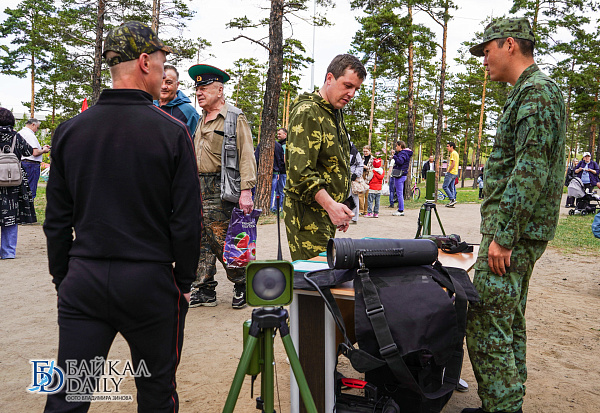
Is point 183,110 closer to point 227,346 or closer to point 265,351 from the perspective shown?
point 227,346

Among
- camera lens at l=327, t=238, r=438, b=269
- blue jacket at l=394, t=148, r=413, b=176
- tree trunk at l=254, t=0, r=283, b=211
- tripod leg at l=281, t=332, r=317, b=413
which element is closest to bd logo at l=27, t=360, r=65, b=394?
tripod leg at l=281, t=332, r=317, b=413

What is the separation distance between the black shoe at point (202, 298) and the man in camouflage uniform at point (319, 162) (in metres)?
2.07

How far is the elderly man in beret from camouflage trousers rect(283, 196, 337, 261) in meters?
1.30

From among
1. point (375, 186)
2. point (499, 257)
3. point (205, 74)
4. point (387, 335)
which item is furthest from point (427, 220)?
point (375, 186)

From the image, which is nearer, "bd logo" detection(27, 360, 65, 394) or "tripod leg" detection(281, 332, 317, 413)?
"tripod leg" detection(281, 332, 317, 413)

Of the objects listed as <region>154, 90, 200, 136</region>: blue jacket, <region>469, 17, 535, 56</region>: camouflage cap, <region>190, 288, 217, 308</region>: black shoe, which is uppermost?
<region>469, 17, 535, 56</region>: camouflage cap

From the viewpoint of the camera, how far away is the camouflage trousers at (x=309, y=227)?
10.5ft

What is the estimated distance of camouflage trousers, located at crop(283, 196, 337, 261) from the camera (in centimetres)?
321

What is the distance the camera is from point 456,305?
211 cm

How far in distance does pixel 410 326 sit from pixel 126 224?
1286 millimetres

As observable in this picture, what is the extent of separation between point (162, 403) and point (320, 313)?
2.94ft

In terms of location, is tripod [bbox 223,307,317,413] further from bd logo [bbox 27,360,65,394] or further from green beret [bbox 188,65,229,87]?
green beret [bbox 188,65,229,87]

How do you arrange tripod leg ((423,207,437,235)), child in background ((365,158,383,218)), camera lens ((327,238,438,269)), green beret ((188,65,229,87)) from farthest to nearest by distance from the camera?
1. child in background ((365,158,383,218))
2. green beret ((188,65,229,87))
3. tripod leg ((423,207,437,235))
4. camera lens ((327,238,438,269))

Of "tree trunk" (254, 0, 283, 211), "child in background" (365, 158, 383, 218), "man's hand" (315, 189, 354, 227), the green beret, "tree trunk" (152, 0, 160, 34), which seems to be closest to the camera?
"man's hand" (315, 189, 354, 227)
